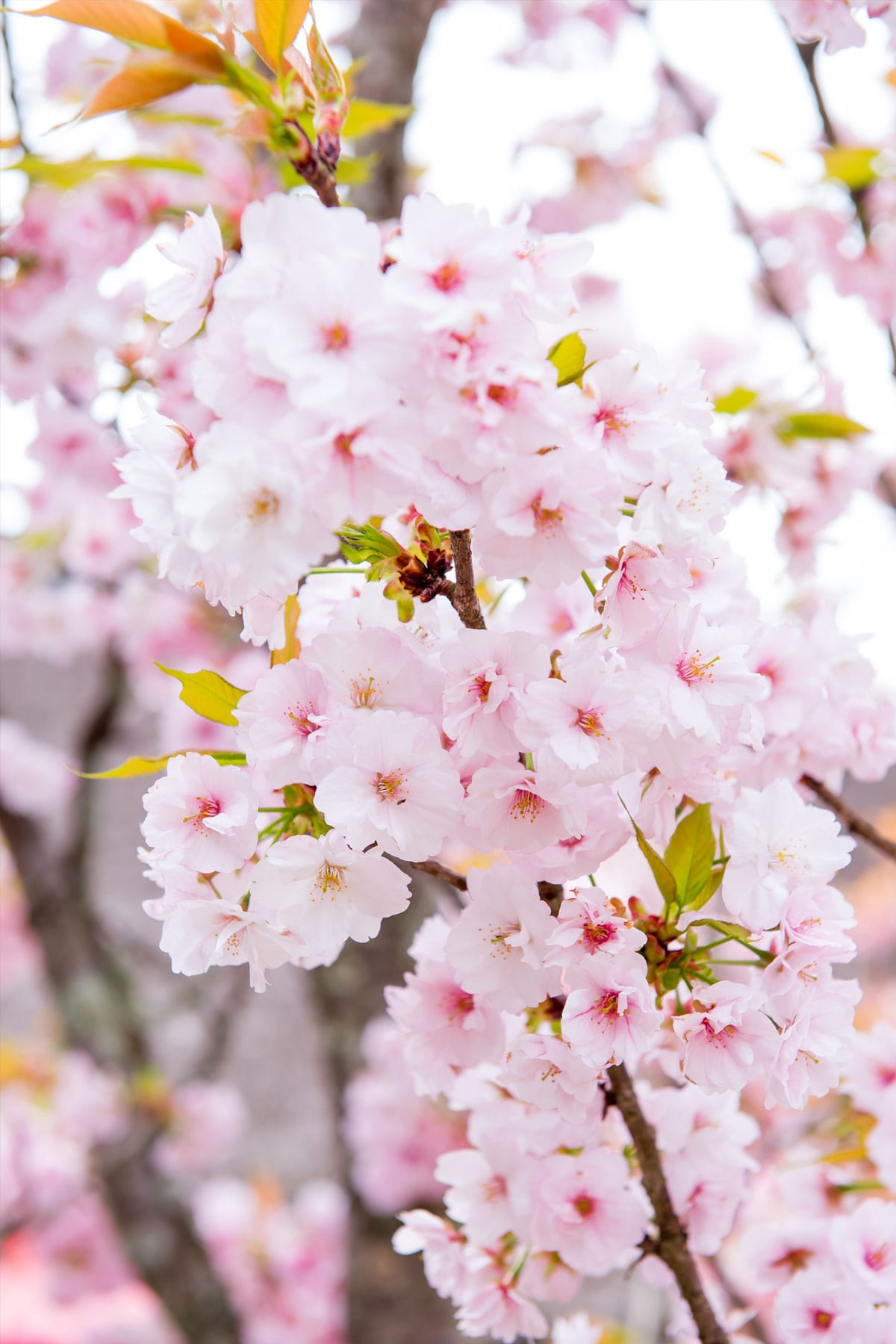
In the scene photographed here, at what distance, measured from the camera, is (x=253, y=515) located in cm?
47

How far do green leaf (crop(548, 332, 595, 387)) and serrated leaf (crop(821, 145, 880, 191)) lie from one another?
0.72m

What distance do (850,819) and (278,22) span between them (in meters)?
0.75

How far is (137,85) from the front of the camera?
60 centimetres

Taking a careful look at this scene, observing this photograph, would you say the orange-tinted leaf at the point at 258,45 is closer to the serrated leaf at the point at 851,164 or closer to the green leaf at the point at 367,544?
the green leaf at the point at 367,544

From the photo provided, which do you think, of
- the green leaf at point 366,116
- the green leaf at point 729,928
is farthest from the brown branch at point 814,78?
the green leaf at point 729,928

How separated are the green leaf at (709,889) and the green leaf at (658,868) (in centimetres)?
1

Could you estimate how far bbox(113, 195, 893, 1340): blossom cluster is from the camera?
1.52 ft

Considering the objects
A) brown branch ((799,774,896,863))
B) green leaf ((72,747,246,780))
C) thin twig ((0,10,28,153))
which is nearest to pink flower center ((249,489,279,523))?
green leaf ((72,747,246,780))

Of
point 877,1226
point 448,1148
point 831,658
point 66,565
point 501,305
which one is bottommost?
point 448,1148

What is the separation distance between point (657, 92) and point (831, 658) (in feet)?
7.20

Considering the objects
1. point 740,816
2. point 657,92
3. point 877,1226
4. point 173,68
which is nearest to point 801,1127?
point 877,1226

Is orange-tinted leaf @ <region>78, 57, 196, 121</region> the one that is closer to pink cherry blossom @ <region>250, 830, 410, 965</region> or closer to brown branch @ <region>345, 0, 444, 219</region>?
pink cherry blossom @ <region>250, 830, 410, 965</region>

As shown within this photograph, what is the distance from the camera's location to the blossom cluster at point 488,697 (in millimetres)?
463

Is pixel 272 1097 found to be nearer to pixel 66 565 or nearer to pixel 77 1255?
pixel 77 1255
